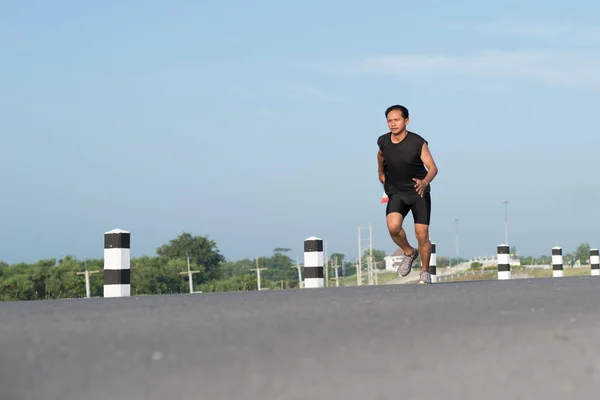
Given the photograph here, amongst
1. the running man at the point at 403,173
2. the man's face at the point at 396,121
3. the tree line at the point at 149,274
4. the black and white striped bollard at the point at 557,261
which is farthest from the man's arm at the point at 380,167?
the tree line at the point at 149,274

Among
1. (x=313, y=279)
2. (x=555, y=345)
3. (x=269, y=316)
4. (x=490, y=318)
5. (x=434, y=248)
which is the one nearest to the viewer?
(x=555, y=345)

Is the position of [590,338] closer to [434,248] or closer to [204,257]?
[434,248]

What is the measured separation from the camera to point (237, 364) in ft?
12.0

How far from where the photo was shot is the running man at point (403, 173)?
1138 centimetres

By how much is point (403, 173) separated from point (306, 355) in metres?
7.70

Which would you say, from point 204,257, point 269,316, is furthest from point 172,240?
point 269,316

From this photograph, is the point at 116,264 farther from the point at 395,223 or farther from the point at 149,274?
the point at 149,274

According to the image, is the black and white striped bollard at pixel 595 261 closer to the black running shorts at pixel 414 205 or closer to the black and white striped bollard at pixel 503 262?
the black and white striped bollard at pixel 503 262

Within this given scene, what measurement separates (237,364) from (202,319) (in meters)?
2.15

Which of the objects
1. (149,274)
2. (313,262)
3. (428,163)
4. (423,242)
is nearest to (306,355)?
(428,163)

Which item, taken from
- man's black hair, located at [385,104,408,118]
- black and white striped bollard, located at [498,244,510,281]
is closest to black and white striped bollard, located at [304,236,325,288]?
man's black hair, located at [385,104,408,118]

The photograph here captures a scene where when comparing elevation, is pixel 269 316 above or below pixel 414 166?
below

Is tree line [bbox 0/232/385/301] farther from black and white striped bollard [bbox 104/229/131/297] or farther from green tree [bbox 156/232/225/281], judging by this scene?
black and white striped bollard [bbox 104/229/131/297]

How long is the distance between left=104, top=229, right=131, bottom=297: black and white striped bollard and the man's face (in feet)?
11.3
